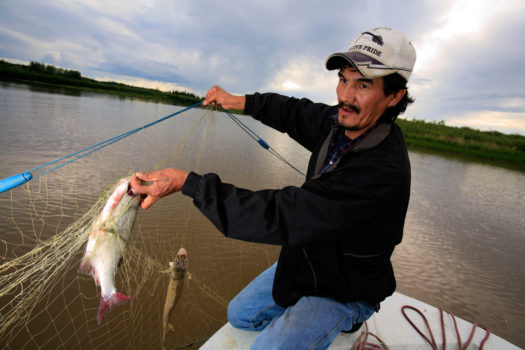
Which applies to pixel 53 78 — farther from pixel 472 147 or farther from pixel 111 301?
pixel 472 147

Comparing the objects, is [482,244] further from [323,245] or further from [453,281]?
[323,245]

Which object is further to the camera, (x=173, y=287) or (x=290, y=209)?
(x=173, y=287)

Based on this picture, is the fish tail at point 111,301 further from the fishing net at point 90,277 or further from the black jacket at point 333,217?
the black jacket at point 333,217

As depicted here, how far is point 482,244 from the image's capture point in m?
6.62

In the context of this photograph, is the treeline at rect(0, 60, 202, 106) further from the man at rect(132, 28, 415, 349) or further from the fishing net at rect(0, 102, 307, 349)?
the man at rect(132, 28, 415, 349)

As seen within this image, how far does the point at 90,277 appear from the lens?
11.2 ft

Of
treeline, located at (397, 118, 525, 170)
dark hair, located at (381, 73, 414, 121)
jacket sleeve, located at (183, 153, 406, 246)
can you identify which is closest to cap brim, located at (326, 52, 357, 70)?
dark hair, located at (381, 73, 414, 121)

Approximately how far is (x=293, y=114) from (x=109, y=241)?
2196 mm

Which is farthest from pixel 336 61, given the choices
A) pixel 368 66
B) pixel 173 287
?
pixel 173 287

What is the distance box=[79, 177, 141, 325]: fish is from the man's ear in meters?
2.10

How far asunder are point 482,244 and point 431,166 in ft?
31.2

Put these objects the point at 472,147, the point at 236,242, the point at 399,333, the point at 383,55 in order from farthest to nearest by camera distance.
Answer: the point at 472,147 < the point at 236,242 < the point at 399,333 < the point at 383,55

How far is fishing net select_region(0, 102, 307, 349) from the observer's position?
2701mm

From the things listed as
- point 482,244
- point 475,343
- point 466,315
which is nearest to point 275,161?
point 482,244
